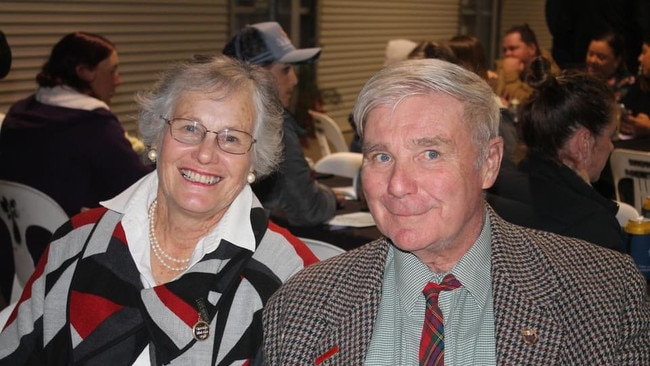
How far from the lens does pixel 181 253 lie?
8.13 feet

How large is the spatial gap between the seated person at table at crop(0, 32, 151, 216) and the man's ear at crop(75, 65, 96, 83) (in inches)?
3.5

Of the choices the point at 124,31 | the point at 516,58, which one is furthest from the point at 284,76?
the point at 516,58

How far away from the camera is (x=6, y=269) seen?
4.05m

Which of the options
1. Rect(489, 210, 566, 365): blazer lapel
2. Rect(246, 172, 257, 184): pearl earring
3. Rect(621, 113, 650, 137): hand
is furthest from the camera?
Rect(621, 113, 650, 137): hand

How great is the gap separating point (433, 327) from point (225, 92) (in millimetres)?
897

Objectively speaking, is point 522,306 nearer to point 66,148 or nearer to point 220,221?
point 220,221

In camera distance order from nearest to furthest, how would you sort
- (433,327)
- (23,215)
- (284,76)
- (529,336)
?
(529,336) → (433,327) → (23,215) → (284,76)

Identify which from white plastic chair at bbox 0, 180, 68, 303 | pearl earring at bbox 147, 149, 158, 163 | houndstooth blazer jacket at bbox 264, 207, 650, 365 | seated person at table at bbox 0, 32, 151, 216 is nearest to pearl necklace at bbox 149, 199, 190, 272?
pearl earring at bbox 147, 149, 158, 163

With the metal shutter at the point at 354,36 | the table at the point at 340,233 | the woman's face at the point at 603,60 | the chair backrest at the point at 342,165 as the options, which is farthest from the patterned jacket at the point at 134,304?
the metal shutter at the point at 354,36

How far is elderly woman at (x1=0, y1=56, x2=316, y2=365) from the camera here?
90.3 inches

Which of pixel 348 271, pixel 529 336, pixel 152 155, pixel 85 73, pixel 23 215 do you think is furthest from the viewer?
pixel 85 73

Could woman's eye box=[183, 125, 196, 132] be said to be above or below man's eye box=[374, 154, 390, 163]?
below

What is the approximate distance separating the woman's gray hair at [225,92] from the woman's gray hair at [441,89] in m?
0.58

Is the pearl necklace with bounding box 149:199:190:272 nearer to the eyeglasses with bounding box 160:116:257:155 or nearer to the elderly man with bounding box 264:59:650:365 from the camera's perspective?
the eyeglasses with bounding box 160:116:257:155
